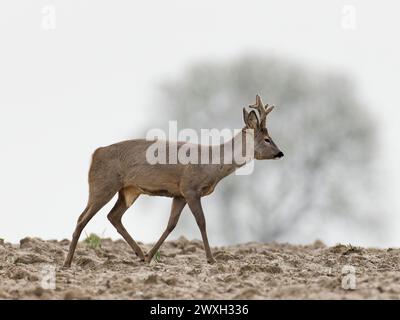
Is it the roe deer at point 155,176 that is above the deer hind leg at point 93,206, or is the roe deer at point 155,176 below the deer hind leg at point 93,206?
above

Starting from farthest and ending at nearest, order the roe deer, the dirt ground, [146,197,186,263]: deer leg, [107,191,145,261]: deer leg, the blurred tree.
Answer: the blurred tree
[107,191,145,261]: deer leg
[146,197,186,263]: deer leg
the roe deer
the dirt ground

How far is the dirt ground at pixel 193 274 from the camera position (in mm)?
8992

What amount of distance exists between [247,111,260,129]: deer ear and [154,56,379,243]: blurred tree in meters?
15.4

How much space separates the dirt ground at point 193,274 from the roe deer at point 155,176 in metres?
0.62

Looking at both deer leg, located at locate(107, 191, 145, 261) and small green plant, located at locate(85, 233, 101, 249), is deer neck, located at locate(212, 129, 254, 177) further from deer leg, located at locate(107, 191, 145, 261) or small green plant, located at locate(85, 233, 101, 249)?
small green plant, located at locate(85, 233, 101, 249)

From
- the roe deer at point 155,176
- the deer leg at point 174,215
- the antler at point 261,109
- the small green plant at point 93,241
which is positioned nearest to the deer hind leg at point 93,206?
the roe deer at point 155,176

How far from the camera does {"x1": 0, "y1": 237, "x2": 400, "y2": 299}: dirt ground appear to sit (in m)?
8.99

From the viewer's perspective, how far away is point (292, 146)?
29.5 meters

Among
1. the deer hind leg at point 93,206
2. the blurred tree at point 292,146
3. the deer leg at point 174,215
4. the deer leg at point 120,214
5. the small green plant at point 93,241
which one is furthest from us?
the blurred tree at point 292,146

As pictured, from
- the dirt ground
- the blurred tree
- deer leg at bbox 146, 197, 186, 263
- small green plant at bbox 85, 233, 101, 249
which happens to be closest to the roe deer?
deer leg at bbox 146, 197, 186, 263

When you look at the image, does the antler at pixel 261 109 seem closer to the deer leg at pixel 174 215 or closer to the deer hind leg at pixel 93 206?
the deer leg at pixel 174 215

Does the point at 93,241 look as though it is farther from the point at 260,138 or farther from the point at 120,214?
the point at 260,138
